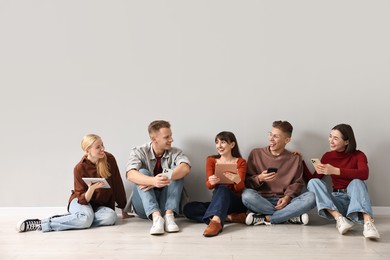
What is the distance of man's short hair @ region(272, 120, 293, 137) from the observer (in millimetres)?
3318

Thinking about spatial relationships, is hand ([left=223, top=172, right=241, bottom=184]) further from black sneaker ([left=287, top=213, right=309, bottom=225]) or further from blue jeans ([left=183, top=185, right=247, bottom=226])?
black sneaker ([left=287, top=213, right=309, bottom=225])

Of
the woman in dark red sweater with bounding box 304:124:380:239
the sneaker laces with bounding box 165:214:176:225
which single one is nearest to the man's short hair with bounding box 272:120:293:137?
the woman in dark red sweater with bounding box 304:124:380:239

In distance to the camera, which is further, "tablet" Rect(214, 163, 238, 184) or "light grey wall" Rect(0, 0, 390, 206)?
"light grey wall" Rect(0, 0, 390, 206)

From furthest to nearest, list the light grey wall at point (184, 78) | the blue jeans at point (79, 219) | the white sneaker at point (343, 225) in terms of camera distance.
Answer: the light grey wall at point (184, 78) < the blue jeans at point (79, 219) < the white sneaker at point (343, 225)

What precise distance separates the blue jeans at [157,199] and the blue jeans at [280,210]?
499 mm

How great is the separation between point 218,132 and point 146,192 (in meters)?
0.83

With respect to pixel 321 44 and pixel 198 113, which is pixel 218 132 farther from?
pixel 321 44

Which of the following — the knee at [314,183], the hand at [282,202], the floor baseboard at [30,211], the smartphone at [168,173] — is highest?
the smartphone at [168,173]

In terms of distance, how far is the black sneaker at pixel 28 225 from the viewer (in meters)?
2.98

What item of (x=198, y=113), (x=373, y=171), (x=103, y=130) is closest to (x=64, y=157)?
(x=103, y=130)

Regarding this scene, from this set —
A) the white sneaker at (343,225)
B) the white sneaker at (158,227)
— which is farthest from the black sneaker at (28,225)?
the white sneaker at (343,225)

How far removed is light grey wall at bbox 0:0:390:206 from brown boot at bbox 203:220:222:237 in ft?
2.43

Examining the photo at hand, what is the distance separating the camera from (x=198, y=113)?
11.7 ft

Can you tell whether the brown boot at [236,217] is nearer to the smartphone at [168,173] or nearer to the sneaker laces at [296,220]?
the sneaker laces at [296,220]
